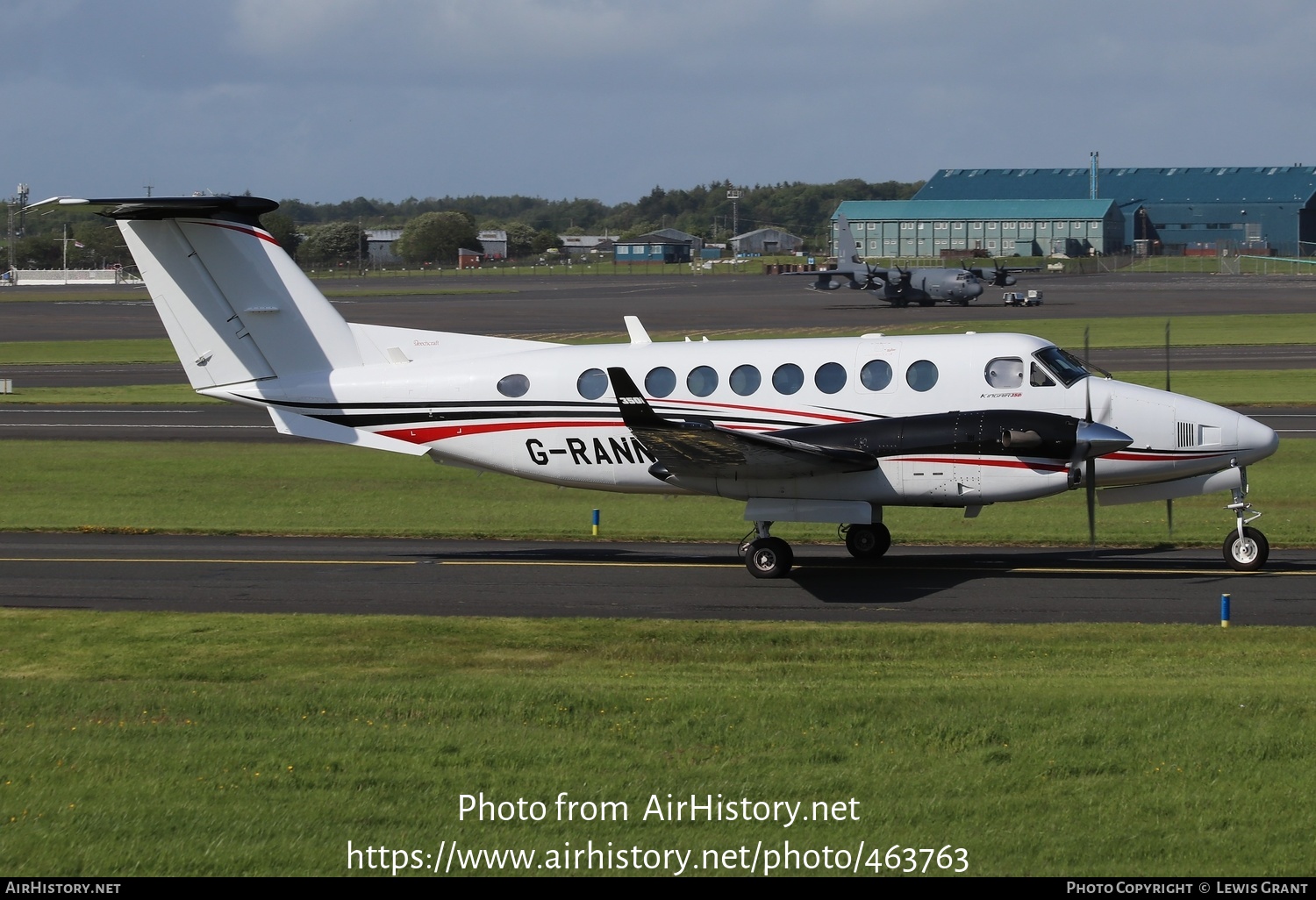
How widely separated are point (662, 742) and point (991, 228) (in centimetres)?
16155

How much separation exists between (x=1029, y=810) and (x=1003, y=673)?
15.2 ft

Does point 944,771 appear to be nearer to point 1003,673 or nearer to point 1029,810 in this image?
point 1029,810

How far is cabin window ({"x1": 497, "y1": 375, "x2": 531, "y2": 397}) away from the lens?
20406 mm

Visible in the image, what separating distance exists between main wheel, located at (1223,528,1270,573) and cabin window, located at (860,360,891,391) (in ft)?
16.8

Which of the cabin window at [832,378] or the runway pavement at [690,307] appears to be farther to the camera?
the runway pavement at [690,307]

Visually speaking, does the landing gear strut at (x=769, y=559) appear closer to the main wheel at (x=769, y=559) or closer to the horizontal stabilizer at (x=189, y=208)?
the main wheel at (x=769, y=559)

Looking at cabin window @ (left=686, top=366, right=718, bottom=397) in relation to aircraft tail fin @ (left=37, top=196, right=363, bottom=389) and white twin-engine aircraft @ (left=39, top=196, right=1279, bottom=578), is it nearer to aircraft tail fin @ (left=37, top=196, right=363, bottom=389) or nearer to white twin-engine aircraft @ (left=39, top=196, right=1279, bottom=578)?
white twin-engine aircraft @ (left=39, top=196, right=1279, bottom=578)

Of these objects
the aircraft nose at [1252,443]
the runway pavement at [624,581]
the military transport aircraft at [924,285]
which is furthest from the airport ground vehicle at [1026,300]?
the aircraft nose at [1252,443]

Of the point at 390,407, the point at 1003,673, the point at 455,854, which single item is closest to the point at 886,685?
the point at 1003,673

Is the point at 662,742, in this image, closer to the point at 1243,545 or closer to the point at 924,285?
the point at 1243,545

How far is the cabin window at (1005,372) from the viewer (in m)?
18.7

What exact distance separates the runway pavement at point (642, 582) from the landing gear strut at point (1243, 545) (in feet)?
0.68

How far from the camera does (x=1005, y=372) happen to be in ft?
61.6

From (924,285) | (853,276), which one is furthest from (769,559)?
(853,276)
